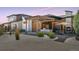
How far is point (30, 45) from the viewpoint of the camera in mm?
3617

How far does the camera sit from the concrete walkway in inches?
142

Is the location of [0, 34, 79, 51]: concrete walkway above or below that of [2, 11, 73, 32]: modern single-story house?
below

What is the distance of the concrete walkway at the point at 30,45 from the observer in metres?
3.61

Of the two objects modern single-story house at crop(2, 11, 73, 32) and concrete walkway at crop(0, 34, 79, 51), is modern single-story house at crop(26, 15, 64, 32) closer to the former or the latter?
modern single-story house at crop(2, 11, 73, 32)

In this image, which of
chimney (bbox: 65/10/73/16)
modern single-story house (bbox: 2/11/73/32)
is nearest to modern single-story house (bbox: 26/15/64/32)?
modern single-story house (bbox: 2/11/73/32)

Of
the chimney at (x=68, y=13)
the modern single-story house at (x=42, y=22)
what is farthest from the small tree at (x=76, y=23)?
the modern single-story house at (x=42, y=22)

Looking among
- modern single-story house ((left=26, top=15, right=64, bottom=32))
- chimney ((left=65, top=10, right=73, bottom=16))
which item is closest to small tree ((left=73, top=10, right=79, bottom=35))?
chimney ((left=65, top=10, right=73, bottom=16))

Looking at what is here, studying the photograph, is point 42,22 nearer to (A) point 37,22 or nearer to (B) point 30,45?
(A) point 37,22

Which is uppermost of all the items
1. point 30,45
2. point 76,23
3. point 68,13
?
point 68,13

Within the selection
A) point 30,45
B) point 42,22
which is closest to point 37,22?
point 42,22

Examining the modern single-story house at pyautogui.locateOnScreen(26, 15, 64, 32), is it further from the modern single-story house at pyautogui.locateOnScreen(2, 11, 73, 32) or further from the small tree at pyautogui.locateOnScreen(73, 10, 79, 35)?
the small tree at pyautogui.locateOnScreen(73, 10, 79, 35)

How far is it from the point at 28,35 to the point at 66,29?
1.88 ft

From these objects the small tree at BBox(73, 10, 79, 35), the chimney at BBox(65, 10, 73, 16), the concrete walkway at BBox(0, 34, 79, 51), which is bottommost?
the concrete walkway at BBox(0, 34, 79, 51)

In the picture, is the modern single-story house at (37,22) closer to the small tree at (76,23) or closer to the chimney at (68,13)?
the chimney at (68,13)
